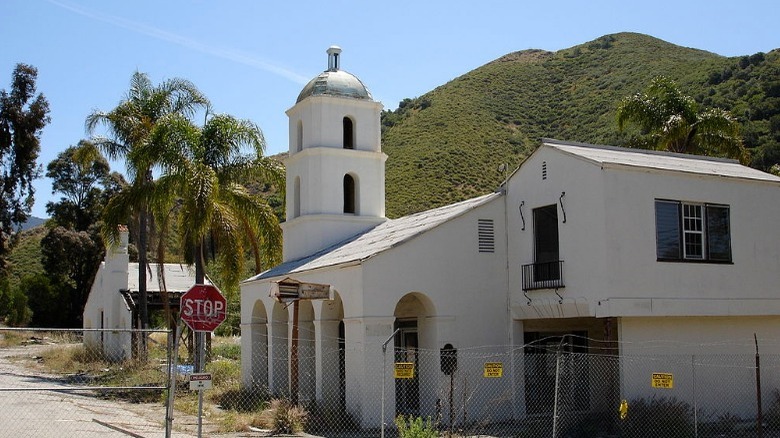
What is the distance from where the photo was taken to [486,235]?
20797 mm

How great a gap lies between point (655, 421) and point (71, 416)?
13531mm

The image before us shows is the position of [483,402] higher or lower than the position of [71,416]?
higher

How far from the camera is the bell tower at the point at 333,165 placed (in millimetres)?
26125

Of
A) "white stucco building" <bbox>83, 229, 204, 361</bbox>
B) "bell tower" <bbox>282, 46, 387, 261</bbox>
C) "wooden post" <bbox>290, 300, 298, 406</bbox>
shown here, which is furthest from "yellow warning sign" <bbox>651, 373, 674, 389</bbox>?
"white stucco building" <bbox>83, 229, 204, 361</bbox>

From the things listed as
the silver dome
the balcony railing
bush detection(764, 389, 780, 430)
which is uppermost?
the silver dome

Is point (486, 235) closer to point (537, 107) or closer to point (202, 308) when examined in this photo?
point (202, 308)

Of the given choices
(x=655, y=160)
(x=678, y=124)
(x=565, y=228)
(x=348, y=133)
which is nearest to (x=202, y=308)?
(x=565, y=228)

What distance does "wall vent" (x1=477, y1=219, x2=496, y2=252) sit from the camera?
20.7 metres

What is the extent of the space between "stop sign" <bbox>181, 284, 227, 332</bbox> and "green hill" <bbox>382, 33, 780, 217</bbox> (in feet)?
122

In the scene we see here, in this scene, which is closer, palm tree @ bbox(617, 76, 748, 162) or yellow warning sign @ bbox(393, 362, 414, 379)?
yellow warning sign @ bbox(393, 362, 414, 379)

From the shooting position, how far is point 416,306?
73.2 ft

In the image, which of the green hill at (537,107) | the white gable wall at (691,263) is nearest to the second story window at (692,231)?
the white gable wall at (691,263)

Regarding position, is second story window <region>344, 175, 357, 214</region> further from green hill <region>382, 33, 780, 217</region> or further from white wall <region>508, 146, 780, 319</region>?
green hill <region>382, 33, 780, 217</region>

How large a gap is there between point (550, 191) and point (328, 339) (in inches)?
275
